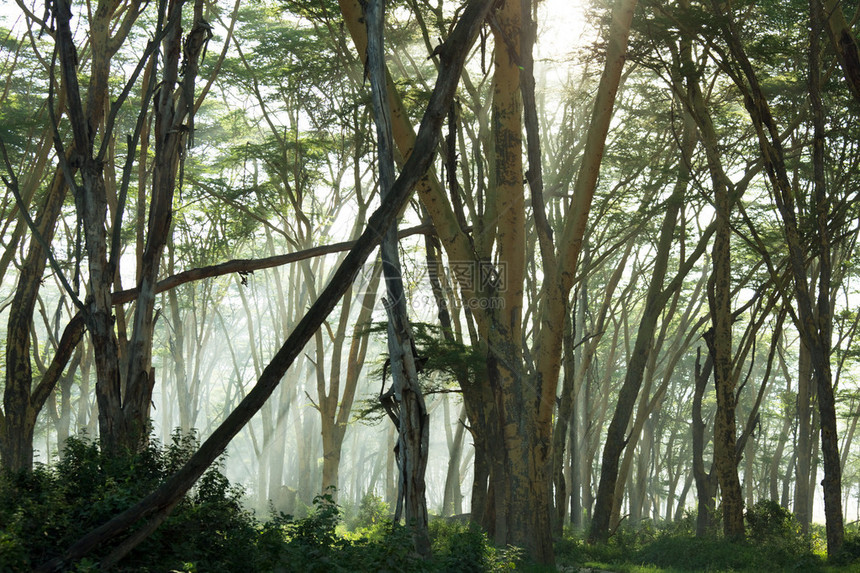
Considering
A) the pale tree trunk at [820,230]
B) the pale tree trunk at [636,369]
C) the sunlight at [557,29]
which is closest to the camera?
the pale tree trunk at [820,230]

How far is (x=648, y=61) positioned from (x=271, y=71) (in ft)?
20.8

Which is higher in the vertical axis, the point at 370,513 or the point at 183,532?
the point at 183,532

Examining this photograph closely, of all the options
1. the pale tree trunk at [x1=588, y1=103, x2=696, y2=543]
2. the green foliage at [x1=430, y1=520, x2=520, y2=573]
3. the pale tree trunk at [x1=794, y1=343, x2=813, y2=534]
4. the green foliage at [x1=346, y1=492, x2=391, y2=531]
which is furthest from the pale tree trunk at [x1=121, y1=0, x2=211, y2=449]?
the pale tree trunk at [x1=794, y1=343, x2=813, y2=534]

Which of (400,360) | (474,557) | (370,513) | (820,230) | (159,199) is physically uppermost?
(820,230)

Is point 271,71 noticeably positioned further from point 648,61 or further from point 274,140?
point 648,61

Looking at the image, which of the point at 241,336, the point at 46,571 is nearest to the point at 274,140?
the point at 46,571

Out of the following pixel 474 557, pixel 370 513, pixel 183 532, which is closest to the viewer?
pixel 183 532

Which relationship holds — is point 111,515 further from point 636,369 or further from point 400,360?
point 636,369

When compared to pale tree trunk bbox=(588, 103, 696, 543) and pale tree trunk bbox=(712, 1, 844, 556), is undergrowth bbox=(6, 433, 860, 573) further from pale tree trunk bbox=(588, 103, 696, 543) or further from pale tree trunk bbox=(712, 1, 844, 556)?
pale tree trunk bbox=(588, 103, 696, 543)

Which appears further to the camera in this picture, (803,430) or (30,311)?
(803,430)

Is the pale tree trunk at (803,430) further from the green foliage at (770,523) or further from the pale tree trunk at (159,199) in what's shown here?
the pale tree trunk at (159,199)

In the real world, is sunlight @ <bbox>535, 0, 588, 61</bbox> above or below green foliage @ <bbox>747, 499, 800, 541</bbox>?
above

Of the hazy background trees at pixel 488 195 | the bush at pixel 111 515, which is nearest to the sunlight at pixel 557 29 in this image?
the hazy background trees at pixel 488 195

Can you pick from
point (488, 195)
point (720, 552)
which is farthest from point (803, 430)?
point (488, 195)
